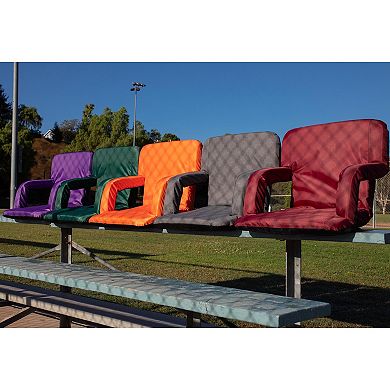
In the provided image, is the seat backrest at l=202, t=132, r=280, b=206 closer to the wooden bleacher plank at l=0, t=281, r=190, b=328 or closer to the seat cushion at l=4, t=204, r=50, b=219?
the wooden bleacher plank at l=0, t=281, r=190, b=328

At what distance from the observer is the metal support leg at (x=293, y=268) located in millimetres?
3196

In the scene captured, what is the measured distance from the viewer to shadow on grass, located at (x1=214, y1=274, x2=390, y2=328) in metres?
4.38

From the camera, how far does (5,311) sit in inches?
179

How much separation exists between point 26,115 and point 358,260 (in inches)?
2144

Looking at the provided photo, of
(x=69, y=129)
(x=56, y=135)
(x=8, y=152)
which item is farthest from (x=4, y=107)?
(x=69, y=129)

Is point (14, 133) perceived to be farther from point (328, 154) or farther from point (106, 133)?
point (106, 133)

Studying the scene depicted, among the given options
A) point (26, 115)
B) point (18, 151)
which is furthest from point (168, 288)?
point (26, 115)

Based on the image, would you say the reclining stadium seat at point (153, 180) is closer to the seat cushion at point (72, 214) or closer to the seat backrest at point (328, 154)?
the seat cushion at point (72, 214)

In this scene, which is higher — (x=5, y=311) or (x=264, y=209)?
(x=264, y=209)

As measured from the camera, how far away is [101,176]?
16.9ft

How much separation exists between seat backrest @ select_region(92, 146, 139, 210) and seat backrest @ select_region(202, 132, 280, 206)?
35.1 inches

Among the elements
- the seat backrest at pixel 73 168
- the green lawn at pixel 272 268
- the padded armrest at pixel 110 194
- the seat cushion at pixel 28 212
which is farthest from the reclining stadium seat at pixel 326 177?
the seat backrest at pixel 73 168

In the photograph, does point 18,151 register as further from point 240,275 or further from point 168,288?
point 168,288

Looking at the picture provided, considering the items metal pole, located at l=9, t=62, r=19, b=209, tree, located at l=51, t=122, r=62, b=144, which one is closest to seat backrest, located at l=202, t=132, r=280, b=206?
metal pole, located at l=9, t=62, r=19, b=209
